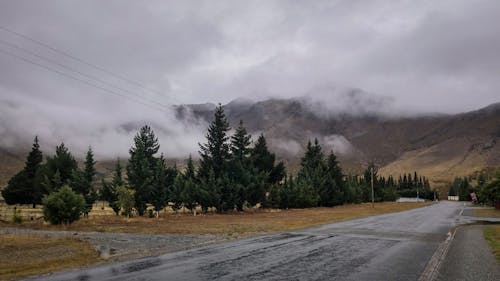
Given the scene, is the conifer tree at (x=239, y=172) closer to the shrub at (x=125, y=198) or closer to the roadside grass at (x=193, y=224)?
the roadside grass at (x=193, y=224)

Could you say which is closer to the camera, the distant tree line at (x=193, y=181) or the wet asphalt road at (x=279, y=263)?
the wet asphalt road at (x=279, y=263)

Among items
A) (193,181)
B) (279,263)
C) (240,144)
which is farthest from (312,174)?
(279,263)

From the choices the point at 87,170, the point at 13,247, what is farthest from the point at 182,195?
the point at 13,247

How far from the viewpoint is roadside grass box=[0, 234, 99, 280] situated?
42.3ft

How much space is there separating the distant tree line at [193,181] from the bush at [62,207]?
11034 millimetres

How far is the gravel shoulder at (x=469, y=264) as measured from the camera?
1227 cm

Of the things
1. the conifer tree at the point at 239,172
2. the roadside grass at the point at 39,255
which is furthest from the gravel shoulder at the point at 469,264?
the conifer tree at the point at 239,172

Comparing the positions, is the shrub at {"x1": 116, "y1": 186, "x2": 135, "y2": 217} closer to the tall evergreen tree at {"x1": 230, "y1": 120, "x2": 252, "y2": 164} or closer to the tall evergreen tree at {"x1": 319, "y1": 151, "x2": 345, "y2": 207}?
the tall evergreen tree at {"x1": 230, "y1": 120, "x2": 252, "y2": 164}

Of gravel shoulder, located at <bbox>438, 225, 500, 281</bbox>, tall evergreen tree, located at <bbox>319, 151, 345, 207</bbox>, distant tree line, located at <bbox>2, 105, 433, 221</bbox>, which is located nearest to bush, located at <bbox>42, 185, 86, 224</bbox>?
distant tree line, located at <bbox>2, 105, 433, 221</bbox>

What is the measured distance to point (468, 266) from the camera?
46.0 feet

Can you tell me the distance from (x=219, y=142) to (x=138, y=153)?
14082 mm

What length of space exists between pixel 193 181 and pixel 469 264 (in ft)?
171

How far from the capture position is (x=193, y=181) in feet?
210

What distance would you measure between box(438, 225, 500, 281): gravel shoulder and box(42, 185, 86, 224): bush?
26836 millimetres
